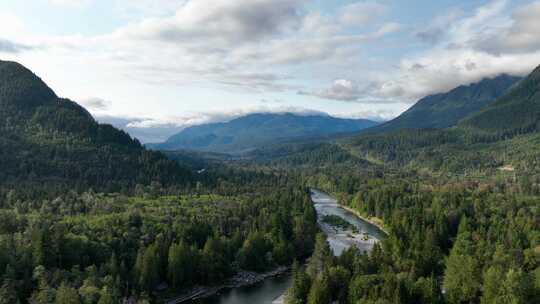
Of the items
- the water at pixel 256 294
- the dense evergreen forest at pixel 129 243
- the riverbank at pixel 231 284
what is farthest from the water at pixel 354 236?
the water at pixel 256 294

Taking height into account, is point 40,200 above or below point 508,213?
above

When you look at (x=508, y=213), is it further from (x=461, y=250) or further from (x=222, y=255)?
(x=222, y=255)

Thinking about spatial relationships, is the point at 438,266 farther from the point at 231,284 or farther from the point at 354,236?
the point at 231,284

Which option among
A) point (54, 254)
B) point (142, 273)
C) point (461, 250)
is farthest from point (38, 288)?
point (461, 250)

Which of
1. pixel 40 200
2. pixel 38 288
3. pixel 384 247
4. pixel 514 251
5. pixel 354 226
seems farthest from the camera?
pixel 354 226

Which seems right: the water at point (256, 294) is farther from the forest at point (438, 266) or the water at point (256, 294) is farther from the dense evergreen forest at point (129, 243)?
the forest at point (438, 266)

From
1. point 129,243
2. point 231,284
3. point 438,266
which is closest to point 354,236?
point 438,266

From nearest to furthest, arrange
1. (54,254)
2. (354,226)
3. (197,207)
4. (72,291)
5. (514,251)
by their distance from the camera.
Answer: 1. (72,291)
2. (54,254)
3. (514,251)
4. (197,207)
5. (354,226)

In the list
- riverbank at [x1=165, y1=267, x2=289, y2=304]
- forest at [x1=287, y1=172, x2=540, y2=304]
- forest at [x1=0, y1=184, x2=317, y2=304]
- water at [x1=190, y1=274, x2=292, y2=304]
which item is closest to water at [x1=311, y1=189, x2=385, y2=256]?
forest at [x1=0, y1=184, x2=317, y2=304]

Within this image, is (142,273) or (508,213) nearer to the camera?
(142,273)

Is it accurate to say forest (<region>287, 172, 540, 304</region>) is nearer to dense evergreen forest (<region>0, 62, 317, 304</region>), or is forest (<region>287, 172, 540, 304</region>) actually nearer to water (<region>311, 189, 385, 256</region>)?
water (<region>311, 189, 385, 256</region>)
